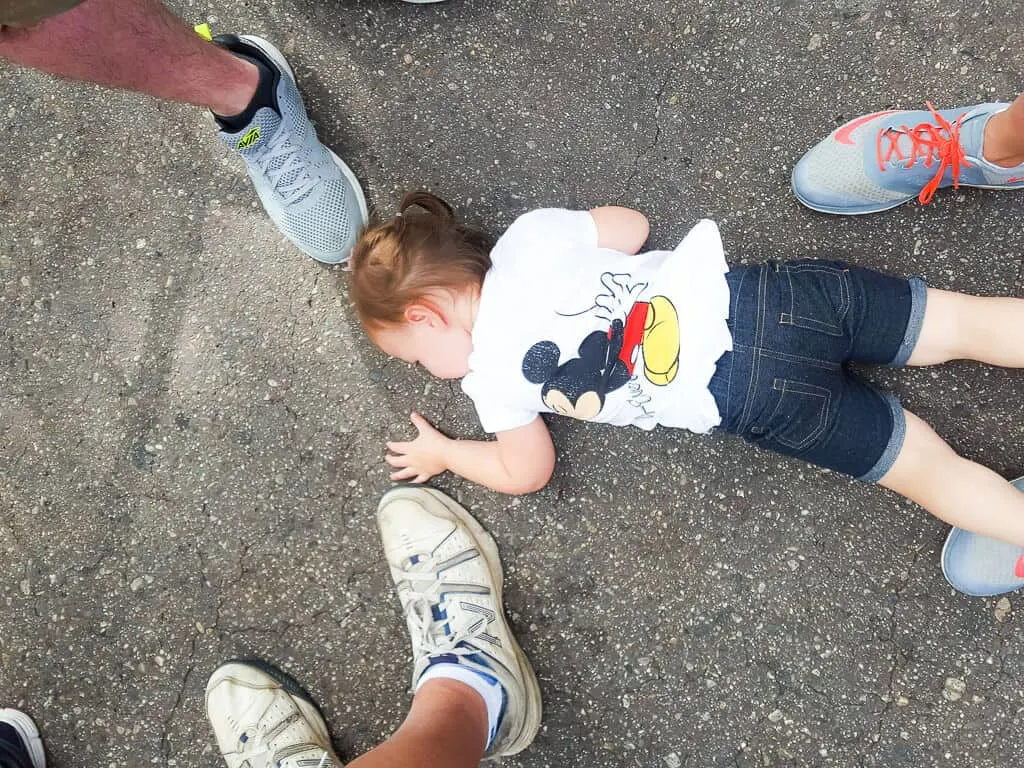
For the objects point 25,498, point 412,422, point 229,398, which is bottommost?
point 25,498

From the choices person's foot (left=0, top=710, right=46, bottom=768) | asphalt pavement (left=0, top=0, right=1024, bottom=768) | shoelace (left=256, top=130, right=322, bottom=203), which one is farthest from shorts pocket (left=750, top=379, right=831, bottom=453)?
person's foot (left=0, top=710, right=46, bottom=768)

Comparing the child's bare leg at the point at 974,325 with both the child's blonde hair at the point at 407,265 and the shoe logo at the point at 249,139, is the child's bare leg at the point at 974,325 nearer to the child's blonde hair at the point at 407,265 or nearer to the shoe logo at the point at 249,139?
the child's blonde hair at the point at 407,265

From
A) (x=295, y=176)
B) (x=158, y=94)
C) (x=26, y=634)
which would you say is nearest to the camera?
(x=158, y=94)

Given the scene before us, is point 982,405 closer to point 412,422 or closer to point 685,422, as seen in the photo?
point 685,422

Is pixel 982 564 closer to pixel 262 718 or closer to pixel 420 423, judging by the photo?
pixel 420 423

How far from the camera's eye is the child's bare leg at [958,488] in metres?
1.48

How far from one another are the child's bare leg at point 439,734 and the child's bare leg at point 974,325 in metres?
1.27

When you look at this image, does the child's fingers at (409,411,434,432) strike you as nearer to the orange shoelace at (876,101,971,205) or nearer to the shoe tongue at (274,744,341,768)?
the shoe tongue at (274,744,341,768)

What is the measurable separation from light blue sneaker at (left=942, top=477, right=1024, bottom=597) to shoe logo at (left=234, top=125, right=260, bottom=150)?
190 centimetres

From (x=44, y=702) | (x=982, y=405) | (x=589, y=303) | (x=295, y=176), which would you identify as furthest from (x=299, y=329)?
(x=982, y=405)

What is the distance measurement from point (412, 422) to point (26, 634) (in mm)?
1155

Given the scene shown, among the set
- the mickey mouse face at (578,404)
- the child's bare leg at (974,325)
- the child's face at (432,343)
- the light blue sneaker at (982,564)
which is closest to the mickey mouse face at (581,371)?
the mickey mouse face at (578,404)

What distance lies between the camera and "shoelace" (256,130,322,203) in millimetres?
1656

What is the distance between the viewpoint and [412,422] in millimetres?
1786
